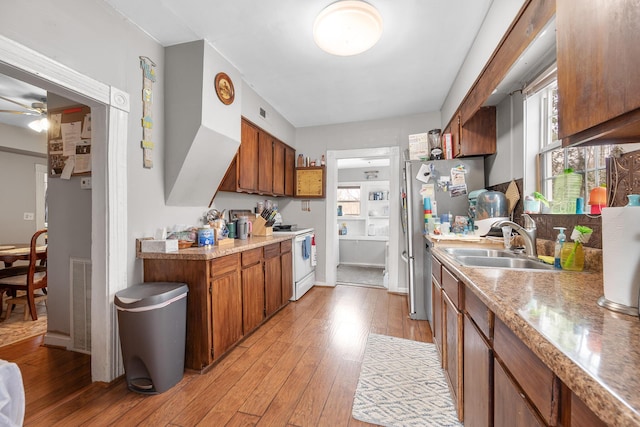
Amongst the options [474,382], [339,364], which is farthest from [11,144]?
[474,382]

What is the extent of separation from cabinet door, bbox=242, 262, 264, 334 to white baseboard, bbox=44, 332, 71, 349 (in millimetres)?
1490

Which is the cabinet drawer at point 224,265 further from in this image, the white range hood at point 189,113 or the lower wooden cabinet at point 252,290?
the white range hood at point 189,113

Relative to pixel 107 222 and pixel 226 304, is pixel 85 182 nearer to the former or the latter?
pixel 107 222

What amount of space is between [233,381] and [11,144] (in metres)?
5.52

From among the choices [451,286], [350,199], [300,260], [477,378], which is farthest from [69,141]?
[350,199]

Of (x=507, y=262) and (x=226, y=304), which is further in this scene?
(x=226, y=304)

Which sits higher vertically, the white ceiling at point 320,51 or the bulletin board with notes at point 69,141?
the white ceiling at point 320,51

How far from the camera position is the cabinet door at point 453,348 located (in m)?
1.40

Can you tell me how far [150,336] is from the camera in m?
1.65

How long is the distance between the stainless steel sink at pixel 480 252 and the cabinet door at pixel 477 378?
2.48ft

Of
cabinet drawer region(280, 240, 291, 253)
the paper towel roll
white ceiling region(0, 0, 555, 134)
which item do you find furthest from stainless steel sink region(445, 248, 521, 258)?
cabinet drawer region(280, 240, 291, 253)

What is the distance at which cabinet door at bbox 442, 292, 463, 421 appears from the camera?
1402mm

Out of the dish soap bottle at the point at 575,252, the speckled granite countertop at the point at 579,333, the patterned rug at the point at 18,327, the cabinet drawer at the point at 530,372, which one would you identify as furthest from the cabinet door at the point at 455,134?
the patterned rug at the point at 18,327

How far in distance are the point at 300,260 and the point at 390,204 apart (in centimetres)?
154
